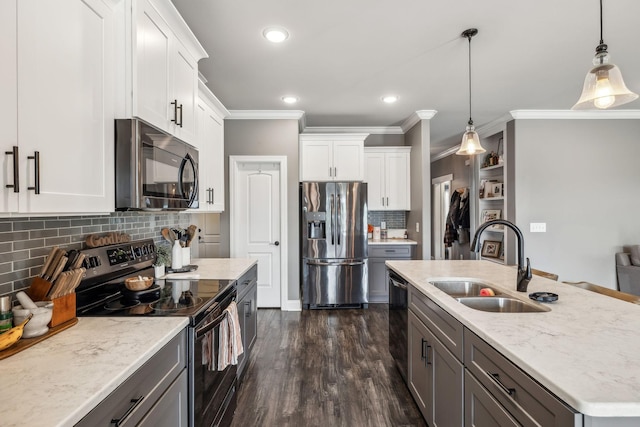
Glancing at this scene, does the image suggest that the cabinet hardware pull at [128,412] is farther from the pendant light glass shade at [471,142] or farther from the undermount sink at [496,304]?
A: the pendant light glass shade at [471,142]

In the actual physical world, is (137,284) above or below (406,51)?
below

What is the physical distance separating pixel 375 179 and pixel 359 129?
898mm

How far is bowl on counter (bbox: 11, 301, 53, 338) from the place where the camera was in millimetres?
1054

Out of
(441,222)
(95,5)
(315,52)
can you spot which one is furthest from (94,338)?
(441,222)

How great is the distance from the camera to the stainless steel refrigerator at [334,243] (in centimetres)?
412

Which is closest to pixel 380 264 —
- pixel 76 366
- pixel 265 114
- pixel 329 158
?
pixel 329 158

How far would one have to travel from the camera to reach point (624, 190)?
429 centimetres

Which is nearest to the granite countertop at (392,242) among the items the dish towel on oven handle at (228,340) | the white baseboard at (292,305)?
the white baseboard at (292,305)

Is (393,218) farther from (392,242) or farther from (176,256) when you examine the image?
(176,256)

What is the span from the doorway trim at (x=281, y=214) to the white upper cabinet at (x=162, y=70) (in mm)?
2010

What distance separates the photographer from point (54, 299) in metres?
1.17

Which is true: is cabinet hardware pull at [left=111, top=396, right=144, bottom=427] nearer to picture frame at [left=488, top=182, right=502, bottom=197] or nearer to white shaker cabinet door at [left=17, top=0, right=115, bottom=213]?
white shaker cabinet door at [left=17, top=0, right=115, bottom=213]

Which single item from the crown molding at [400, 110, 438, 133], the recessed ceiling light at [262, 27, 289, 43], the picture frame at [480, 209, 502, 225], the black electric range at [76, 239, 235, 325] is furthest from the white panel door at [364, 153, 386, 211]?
the black electric range at [76, 239, 235, 325]

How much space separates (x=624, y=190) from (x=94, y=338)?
5.90 m
